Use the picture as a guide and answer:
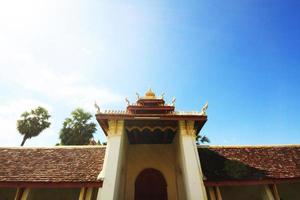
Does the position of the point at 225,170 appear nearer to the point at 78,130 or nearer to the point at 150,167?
the point at 150,167

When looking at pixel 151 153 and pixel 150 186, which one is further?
pixel 151 153

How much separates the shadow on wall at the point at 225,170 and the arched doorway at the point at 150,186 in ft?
9.49

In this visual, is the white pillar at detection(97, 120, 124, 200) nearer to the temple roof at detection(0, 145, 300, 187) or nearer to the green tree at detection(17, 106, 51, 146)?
the temple roof at detection(0, 145, 300, 187)

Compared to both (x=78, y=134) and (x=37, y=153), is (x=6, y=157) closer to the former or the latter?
(x=37, y=153)

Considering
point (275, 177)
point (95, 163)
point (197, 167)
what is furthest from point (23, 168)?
point (275, 177)

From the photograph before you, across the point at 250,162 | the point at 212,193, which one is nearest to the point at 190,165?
the point at 212,193

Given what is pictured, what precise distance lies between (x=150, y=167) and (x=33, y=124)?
800 inches

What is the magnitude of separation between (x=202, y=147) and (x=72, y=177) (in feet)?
23.2

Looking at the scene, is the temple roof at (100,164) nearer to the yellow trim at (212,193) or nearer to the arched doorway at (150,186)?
the yellow trim at (212,193)

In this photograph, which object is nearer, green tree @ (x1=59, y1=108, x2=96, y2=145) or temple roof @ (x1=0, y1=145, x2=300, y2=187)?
temple roof @ (x1=0, y1=145, x2=300, y2=187)

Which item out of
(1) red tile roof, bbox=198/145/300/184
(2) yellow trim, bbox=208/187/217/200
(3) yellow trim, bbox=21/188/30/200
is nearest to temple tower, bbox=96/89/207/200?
(2) yellow trim, bbox=208/187/217/200

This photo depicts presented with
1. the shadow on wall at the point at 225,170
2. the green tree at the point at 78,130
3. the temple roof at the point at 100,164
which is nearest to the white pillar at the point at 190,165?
the temple roof at the point at 100,164

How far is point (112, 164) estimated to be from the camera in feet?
23.4

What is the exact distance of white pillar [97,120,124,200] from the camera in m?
6.53
